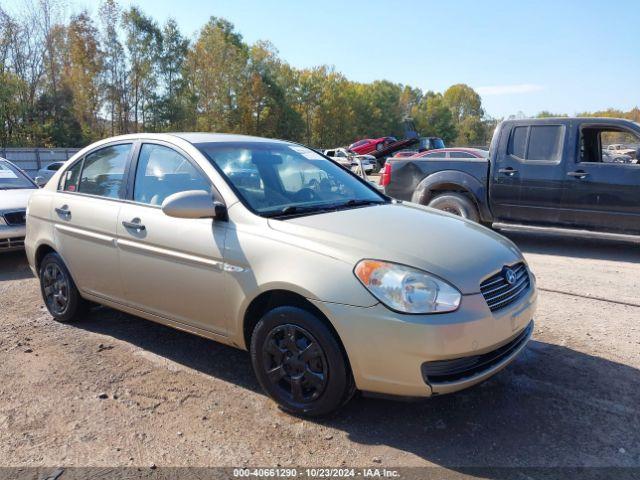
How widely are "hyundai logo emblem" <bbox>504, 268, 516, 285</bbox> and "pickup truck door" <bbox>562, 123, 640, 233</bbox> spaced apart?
16.1 ft

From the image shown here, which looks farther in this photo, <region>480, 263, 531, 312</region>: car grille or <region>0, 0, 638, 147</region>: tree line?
<region>0, 0, 638, 147</region>: tree line

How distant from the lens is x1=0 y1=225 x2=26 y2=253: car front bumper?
22.4 feet

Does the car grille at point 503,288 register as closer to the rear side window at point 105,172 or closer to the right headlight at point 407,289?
the right headlight at point 407,289

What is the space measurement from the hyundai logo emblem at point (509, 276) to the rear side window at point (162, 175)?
1964 mm

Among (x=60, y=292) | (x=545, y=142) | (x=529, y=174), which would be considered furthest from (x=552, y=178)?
(x=60, y=292)

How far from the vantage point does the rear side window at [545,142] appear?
Result: 7.43 metres

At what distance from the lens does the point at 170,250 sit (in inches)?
137

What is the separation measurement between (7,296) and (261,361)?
3.90 m

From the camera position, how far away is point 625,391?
330 centimetres

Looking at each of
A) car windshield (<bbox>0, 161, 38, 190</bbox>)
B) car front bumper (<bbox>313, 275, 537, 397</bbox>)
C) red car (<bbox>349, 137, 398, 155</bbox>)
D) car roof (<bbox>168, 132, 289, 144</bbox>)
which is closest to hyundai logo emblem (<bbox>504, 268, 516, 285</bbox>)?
car front bumper (<bbox>313, 275, 537, 397</bbox>)

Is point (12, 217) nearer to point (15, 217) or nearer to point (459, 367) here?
point (15, 217)

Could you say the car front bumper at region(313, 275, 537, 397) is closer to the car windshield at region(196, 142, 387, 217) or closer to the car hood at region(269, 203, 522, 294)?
the car hood at region(269, 203, 522, 294)

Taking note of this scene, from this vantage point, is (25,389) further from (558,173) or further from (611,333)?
(558,173)

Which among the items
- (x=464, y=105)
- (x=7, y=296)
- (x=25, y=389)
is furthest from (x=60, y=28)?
(x=464, y=105)
